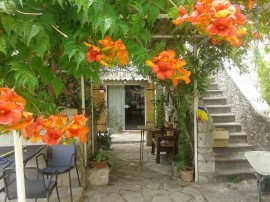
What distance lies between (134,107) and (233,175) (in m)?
7.80

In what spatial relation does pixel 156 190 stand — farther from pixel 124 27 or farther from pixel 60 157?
pixel 124 27

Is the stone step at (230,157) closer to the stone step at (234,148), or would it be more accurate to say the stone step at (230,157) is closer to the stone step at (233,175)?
the stone step at (234,148)

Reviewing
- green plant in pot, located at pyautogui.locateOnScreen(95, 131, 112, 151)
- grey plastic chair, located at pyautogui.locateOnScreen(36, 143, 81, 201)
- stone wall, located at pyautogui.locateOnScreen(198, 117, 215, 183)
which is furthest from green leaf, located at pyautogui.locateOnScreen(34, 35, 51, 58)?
green plant in pot, located at pyautogui.locateOnScreen(95, 131, 112, 151)

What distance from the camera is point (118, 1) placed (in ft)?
5.23

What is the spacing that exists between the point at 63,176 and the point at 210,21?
5181 millimetres

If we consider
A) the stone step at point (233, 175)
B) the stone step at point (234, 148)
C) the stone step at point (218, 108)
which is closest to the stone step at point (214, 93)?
the stone step at point (218, 108)

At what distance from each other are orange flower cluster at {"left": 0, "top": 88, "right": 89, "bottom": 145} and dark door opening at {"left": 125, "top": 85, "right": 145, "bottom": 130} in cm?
1225

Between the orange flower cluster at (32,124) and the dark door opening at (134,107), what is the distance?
1225cm

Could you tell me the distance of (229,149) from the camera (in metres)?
7.37

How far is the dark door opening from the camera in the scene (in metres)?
13.8

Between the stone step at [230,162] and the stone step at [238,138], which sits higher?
the stone step at [238,138]

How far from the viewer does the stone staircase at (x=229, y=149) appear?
6.62 meters

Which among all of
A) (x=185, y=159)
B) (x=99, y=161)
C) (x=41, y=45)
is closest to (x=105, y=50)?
(x=41, y=45)

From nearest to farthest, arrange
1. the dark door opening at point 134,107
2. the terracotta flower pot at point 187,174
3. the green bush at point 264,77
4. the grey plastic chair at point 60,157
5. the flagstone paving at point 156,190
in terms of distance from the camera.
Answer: the grey plastic chair at point 60,157 < the flagstone paving at point 156,190 < the terracotta flower pot at point 187,174 < the green bush at point 264,77 < the dark door opening at point 134,107
